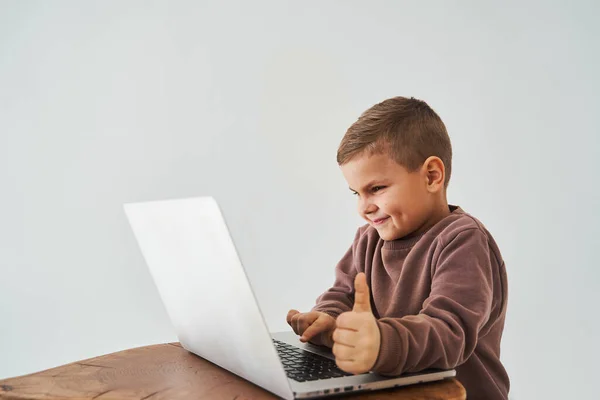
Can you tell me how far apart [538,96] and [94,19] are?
61.5 inches

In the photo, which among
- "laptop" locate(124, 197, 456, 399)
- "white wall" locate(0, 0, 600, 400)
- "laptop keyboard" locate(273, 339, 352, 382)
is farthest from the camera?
"white wall" locate(0, 0, 600, 400)

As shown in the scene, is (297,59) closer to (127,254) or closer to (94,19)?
(94,19)

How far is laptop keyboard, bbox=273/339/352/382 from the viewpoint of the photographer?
2.89 feet

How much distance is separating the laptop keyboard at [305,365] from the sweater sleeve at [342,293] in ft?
0.44

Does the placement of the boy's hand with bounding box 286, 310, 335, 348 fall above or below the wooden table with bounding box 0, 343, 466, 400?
below

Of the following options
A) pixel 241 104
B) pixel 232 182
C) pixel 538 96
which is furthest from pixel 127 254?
pixel 538 96

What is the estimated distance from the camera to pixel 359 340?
2.61 feet

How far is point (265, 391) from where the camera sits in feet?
2.82

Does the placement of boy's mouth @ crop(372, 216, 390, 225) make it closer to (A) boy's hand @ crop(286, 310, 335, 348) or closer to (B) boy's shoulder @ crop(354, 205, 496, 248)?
(B) boy's shoulder @ crop(354, 205, 496, 248)

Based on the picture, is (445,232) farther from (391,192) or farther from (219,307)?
(219,307)

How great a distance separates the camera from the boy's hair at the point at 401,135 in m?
1.15

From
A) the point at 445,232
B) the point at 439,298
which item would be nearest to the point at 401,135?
the point at 445,232

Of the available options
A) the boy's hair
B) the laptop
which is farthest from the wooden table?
the boy's hair

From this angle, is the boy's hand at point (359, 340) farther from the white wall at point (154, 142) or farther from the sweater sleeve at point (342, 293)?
the white wall at point (154, 142)
